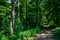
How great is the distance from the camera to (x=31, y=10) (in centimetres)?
4388

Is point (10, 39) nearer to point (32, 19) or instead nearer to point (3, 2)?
point (3, 2)

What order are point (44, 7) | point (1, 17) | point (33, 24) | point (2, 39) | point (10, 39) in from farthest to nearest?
1. point (44, 7)
2. point (33, 24)
3. point (1, 17)
4. point (10, 39)
5. point (2, 39)

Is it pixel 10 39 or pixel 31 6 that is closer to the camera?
pixel 10 39

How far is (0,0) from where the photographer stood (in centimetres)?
2545

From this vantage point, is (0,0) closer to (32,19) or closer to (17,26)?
(17,26)

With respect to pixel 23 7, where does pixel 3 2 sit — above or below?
above

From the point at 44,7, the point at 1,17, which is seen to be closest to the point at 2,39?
the point at 1,17

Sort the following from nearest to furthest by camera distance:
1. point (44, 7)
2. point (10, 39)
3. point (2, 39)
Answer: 1. point (2, 39)
2. point (10, 39)
3. point (44, 7)

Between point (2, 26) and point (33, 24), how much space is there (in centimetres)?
1817

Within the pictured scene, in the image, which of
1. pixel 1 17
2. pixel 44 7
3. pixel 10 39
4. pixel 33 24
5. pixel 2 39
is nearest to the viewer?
pixel 2 39

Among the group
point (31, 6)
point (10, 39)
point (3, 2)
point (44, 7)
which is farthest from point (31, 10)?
point (10, 39)

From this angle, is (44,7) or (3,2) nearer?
(3,2)

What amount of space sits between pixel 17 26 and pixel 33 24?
18.4 metres

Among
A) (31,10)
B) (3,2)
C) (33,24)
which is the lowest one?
(33,24)
